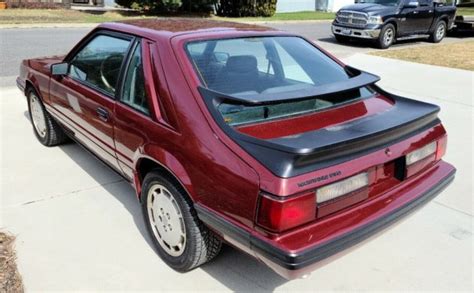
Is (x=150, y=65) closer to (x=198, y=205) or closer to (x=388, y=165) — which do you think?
(x=198, y=205)

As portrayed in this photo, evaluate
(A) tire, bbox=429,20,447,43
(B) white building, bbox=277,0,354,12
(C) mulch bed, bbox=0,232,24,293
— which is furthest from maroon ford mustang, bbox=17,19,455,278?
(B) white building, bbox=277,0,354,12

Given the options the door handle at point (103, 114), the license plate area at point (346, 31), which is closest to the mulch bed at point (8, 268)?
the door handle at point (103, 114)

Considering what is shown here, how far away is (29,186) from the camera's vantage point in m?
3.98

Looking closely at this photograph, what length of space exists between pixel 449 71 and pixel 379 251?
7871mm

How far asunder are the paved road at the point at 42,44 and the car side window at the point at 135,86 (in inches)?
206

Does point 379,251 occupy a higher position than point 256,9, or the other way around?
point 256,9

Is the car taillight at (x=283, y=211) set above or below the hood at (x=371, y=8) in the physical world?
below

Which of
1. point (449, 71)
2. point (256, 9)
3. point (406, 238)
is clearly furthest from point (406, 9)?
point (406, 238)

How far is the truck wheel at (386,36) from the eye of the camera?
13.1m

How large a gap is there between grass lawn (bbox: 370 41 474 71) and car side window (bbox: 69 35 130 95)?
357 inches

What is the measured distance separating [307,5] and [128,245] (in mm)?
27618

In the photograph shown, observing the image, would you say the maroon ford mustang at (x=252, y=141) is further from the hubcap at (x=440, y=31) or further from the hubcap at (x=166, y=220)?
the hubcap at (x=440, y=31)

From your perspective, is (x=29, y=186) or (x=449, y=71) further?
(x=449, y=71)

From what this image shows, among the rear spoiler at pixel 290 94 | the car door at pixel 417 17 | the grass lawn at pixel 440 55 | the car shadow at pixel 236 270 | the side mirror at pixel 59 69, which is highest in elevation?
the car door at pixel 417 17
